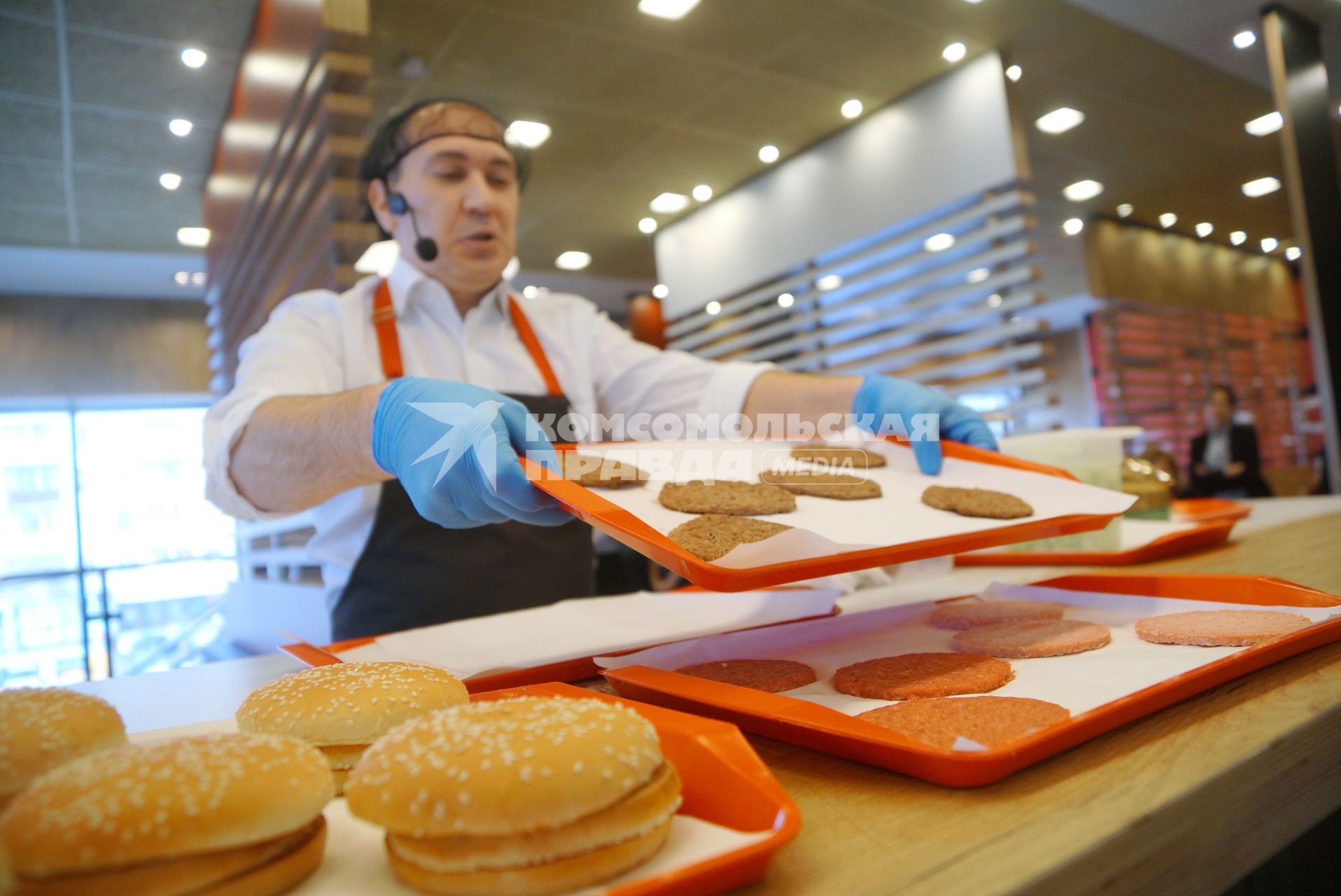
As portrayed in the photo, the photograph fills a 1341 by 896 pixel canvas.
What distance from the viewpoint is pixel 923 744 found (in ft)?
1.83

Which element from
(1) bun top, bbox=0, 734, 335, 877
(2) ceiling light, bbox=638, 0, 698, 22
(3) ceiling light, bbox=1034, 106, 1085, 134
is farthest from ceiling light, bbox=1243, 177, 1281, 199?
Result: (1) bun top, bbox=0, 734, 335, 877

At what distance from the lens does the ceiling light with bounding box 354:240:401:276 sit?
2.55 meters

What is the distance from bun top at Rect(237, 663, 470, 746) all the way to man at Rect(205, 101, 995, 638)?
1.43 feet

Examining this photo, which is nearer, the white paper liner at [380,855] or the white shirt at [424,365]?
the white paper liner at [380,855]

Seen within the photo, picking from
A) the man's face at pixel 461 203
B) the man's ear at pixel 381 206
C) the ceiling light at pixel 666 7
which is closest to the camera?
the man's face at pixel 461 203

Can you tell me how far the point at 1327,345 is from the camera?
400 centimetres

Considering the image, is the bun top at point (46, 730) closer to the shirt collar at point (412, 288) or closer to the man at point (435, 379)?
the man at point (435, 379)

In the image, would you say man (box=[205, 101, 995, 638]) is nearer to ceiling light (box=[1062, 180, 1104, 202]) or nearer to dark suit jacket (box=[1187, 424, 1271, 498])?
ceiling light (box=[1062, 180, 1104, 202])

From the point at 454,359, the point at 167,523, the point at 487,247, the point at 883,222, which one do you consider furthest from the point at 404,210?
the point at 167,523

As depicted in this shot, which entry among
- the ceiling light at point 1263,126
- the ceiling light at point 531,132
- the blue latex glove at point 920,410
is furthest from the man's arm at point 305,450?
the ceiling light at point 1263,126

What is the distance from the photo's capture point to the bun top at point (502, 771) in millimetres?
438

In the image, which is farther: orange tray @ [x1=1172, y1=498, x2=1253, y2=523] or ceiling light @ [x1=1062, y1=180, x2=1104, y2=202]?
ceiling light @ [x1=1062, y1=180, x2=1104, y2=202]

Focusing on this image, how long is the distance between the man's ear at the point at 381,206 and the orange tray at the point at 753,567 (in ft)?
4.28

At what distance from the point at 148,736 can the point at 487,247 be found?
1353 millimetres
